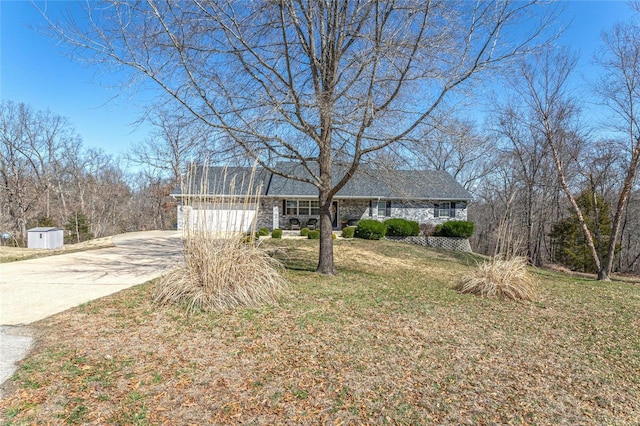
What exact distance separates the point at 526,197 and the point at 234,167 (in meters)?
17.0

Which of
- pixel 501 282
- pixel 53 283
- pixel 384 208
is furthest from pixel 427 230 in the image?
pixel 53 283

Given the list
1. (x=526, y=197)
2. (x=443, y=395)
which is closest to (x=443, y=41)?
(x=443, y=395)

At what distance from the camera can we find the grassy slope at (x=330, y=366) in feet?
6.86

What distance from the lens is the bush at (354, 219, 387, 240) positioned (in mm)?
14961

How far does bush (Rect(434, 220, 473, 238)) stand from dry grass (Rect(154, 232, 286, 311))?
15.0 metres

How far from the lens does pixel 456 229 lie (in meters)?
17.4

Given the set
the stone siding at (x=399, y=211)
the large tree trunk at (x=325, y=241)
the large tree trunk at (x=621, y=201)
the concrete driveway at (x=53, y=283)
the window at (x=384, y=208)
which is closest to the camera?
the concrete driveway at (x=53, y=283)

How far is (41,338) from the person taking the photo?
3041 millimetres

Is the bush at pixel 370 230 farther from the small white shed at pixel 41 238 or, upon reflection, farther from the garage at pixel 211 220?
the small white shed at pixel 41 238

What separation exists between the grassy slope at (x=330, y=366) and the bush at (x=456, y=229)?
514 inches

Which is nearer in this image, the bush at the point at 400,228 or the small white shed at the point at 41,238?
the small white shed at the point at 41,238

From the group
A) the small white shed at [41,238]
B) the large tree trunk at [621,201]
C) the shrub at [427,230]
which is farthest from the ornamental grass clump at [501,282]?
the small white shed at [41,238]

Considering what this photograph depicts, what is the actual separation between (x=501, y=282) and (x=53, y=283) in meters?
7.28

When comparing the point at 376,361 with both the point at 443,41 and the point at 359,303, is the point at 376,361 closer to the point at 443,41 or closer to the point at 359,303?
the point at 359,303
